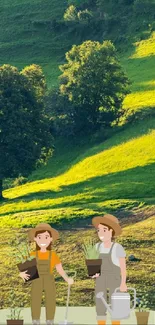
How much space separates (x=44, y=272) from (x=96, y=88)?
212 feet

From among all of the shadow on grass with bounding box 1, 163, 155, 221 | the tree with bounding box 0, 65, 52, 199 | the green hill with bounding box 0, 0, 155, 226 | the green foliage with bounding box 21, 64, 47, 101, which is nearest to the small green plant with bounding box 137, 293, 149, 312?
the green hill with bounding box 0, 0, 155, 226

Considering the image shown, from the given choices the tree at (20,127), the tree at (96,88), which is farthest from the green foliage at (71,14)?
the tree at (20,127)

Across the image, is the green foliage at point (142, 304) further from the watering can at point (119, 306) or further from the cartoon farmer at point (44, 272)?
the cartoon farmer at point (44, 272)

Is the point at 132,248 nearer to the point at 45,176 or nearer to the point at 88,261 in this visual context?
the point at 88,261

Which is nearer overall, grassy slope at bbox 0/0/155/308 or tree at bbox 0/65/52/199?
grassy slope at bbox 0/0/155/308

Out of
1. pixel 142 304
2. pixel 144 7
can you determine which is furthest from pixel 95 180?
pixel 144 7

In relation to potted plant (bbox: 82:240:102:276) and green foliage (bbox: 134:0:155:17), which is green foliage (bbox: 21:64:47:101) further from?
potted plant (bbox: 82:240:102:276)

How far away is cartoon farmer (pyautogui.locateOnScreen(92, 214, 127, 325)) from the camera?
29.1 m

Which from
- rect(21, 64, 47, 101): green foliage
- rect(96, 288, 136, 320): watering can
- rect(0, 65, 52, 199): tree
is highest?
rect(21, 64, 47, 101): green foliage

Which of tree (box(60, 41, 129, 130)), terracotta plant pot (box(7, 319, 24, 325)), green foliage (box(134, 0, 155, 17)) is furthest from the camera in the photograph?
green foliage (box(134, 0, 155, 17))

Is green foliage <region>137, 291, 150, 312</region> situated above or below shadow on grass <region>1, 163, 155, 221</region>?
below

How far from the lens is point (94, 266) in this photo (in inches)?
1152

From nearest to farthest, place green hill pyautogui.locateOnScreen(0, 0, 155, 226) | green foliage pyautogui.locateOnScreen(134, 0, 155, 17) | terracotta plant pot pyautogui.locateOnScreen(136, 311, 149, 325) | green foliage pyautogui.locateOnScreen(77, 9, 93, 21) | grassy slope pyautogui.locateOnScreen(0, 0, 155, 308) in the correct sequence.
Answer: terracotta plant pot pyautogui.locateOnScreen(136, 311, 149, 325), grassy slope pyautogui.locateOnScreen(0, 0, 155, 308), green hill pyautogui.locateOnScreen(0, 0, 155, 226), green foliage pyautogui.locateOnScreen(134, 0, 155, 17), green foliage pyautogui.locateOnScreen(77, 9, 93, 21)

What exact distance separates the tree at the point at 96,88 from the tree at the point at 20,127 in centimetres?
1099
